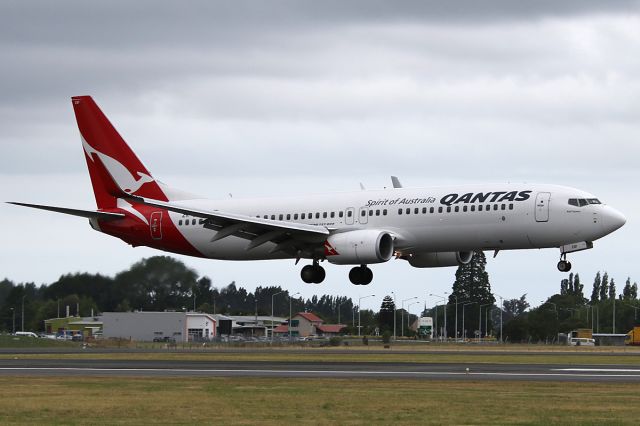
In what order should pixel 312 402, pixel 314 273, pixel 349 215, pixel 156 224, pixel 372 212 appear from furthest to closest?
pixel 156 224, pixel 314 273, pixel 349 215, pixel 372 212, pixel 312 402

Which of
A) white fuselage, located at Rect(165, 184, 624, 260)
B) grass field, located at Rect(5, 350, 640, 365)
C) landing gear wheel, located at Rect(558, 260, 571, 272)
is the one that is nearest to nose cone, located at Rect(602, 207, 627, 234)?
white fuselage, located at Rect(165, 184, 624, 260)

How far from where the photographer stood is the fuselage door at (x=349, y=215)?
67062mm

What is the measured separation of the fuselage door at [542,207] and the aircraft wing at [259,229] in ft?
39.1

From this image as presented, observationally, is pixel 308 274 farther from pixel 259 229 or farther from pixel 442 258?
pixel 442 258

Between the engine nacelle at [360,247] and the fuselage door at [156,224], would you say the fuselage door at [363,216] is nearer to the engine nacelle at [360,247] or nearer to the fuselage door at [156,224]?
the engine nacelle at [360,247]

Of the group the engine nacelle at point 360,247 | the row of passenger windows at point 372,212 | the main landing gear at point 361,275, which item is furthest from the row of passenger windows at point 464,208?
the main landing gear at point 361,275

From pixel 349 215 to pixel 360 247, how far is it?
10.6 ft

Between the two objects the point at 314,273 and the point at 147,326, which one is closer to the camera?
the point at 314,273

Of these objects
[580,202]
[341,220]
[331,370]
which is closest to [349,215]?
[341,220]

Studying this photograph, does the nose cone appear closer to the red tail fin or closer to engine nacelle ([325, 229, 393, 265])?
engine nacelle ([325, 229, 393, 265])

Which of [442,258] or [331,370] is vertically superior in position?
[442,258]

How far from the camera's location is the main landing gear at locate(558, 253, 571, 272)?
6297cm

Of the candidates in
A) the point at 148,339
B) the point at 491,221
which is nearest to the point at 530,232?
the point at 491,221

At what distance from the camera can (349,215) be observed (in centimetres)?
6725
